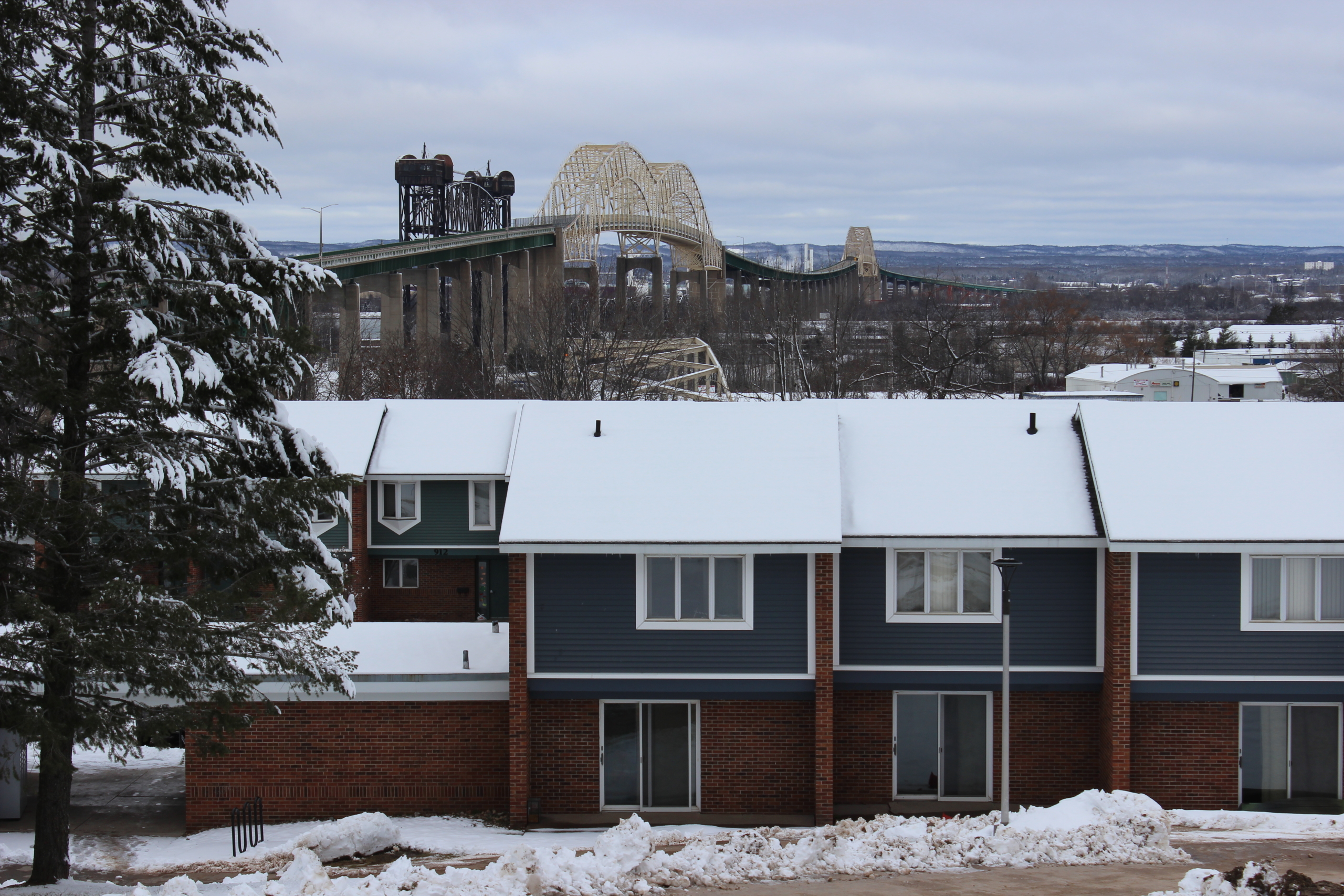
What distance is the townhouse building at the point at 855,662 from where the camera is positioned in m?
16.8

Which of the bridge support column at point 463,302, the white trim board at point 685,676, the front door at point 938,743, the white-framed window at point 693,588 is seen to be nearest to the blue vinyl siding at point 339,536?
the white trim board at point 685,676

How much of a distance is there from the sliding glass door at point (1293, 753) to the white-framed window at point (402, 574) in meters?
16.8

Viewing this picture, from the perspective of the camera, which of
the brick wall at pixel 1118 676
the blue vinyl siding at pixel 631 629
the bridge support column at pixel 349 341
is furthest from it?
the bridge support column at pixel 349 341

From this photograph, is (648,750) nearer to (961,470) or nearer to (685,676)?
(685,676)

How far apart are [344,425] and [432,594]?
13.8 feet

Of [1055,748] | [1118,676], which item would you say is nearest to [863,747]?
[1055,748]

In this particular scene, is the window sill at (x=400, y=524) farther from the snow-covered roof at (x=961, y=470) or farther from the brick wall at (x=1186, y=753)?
the brick wall at (x=1186, y=753)

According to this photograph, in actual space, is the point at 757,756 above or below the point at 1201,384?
below

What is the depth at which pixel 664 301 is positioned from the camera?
424 feet

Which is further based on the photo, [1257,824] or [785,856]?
[1257,824]

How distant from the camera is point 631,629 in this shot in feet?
55.8

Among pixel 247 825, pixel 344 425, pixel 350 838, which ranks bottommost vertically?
pixel 247 825

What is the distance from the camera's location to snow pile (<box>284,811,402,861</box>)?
14859 millimetres

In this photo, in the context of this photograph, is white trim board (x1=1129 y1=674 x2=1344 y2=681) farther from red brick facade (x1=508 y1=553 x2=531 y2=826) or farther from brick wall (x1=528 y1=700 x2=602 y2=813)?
red brick facade (x1=508 y1=553 x2=531 y2=826)
